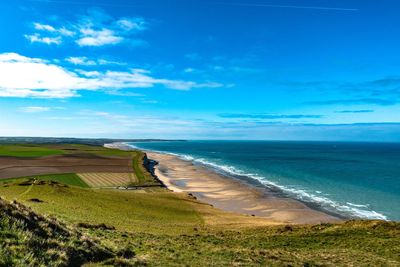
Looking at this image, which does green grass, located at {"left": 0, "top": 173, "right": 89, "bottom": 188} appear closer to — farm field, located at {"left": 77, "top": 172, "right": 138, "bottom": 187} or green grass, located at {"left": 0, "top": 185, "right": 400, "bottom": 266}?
farm field, located at {"left": 77, "top": 172, "right": 138, "bottom": 187}

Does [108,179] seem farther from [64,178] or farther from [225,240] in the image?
[225,240]

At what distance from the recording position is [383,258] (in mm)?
23578

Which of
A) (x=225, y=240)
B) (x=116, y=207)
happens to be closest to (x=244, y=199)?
(x=116, y=207)

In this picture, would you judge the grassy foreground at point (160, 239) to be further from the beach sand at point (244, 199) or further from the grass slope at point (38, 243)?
the beach sand at point (244, 199)

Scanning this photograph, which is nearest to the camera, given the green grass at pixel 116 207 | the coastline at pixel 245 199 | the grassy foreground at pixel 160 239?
the grassy foreground at pixel 160 239

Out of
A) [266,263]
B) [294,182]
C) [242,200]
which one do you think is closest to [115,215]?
[266,263]

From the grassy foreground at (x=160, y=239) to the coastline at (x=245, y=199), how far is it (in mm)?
11062

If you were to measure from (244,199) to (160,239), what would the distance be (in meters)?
44.4

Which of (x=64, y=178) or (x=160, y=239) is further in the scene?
(x=64, y=178)

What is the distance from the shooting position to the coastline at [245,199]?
177ft

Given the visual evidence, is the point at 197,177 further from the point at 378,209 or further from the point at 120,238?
the point at 120,238

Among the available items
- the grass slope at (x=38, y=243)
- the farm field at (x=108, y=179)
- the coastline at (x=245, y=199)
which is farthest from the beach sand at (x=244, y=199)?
the grass slope at (x=38, y=243)

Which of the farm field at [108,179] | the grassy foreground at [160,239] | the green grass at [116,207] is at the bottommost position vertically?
the farm field at [108,179]

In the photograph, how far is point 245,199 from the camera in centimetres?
6856
